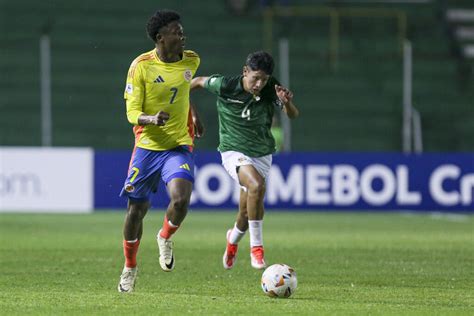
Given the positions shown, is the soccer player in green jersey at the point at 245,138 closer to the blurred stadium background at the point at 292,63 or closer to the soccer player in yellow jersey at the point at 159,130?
the soccer player in yellow jersey at the point at 159,130

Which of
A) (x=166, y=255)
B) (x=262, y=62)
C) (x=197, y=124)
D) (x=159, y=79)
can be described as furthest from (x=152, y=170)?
(x=262, y=62)

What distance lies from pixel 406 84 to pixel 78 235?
32.6ft

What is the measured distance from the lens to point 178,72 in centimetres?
1064

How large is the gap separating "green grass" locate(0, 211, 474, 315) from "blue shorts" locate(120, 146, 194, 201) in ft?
2.75

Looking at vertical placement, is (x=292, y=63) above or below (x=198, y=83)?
above

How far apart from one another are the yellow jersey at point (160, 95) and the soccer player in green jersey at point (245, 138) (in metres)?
1.64

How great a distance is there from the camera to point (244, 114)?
12.7 meters

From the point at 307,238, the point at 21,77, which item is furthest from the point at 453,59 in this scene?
the point at 307,238

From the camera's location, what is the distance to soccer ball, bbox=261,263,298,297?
9789 mm

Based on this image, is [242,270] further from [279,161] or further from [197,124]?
[279,161]

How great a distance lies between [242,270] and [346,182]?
11.5 meters

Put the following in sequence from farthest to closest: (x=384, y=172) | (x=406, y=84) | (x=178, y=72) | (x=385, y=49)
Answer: (x=385, y=49), (x=406, y=84), (x=384, y=172), (x=178, y=72)

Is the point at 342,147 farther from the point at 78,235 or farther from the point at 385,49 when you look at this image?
the point at 78,235

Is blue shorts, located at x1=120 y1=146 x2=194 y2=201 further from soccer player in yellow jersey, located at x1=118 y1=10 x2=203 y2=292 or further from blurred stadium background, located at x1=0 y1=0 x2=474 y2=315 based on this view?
blurred stadium background, located at x1=0 y1=0 x2=474 y2=315
